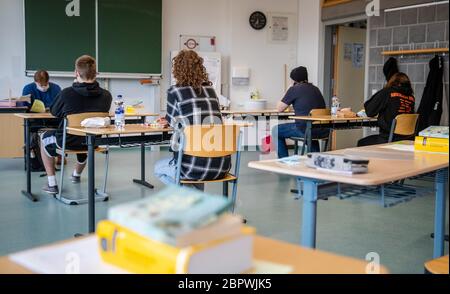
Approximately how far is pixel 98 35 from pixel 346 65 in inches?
165

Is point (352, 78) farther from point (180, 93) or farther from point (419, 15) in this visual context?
point (180, 93)

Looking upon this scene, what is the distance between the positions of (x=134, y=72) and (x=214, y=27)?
1.64m

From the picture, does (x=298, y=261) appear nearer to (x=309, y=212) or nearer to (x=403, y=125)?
(x=309, y=212)

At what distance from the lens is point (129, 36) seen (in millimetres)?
7766

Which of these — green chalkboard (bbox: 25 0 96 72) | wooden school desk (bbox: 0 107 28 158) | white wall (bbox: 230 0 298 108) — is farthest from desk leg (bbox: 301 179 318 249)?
white wall (bbox: 230 0 298 108)

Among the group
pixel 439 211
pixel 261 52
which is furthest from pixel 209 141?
pixel 261 52

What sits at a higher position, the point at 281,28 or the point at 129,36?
the point at 281,28

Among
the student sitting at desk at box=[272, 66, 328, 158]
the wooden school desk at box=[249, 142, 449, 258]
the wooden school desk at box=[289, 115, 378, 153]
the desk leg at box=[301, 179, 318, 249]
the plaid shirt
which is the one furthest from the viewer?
the student sitting at desk at box=[272, 66, 328, 158]

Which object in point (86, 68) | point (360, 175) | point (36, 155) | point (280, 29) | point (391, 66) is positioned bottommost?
point (36, 155)

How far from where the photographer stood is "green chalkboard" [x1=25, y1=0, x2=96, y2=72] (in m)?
7.13

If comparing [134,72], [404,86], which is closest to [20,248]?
[404,86]

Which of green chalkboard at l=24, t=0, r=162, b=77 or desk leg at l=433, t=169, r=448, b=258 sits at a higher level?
green chalkboard at l=24, t=0, r=162, b=77

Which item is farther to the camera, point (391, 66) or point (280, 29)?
point (280, 29)

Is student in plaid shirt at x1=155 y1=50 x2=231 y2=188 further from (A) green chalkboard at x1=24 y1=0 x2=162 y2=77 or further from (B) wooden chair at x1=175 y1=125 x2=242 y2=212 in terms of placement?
(A) green chalkboard at x1=24 y1=0 x2=162 y2=77
